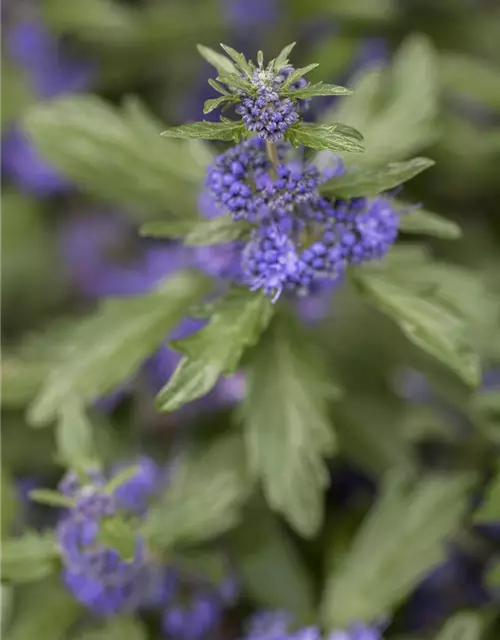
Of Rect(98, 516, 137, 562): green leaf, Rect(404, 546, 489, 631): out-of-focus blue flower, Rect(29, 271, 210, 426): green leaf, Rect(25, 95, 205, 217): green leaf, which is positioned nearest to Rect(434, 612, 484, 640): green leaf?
Rect(404, 546, 489, 631): out-of-focus blue flower

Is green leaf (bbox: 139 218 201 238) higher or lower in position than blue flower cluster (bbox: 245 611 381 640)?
higher

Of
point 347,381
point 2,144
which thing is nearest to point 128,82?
point 2,144

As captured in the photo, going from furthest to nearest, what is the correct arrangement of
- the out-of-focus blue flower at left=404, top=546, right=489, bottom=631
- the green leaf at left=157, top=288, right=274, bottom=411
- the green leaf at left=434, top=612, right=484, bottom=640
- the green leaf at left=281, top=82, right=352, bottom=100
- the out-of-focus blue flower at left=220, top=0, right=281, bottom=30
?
the out-of-focus blue flower at left=220, top=0, right=281, bottom=30 < the out-of-focus blue flower at left=404, top=546, right=489, bottom=631 < the green leaf at left=434, top=612, right=484, bottom=640 < the green leaf at left=157, top=288, right=274, bottom=411 < the green leaf at left=281, top=82, right=352, bottom=100

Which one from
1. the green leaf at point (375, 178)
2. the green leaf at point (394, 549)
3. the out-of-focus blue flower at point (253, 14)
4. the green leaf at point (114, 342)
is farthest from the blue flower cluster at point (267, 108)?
the out-of-focus blue flower at point (253, 14)

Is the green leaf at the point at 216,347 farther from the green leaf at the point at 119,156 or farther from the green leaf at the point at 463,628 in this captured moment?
the green leaf at the point at 463,628

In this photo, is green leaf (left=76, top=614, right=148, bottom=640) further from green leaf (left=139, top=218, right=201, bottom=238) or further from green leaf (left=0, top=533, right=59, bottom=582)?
green leaf (left=139, top=218, right=201, bottom=238)
